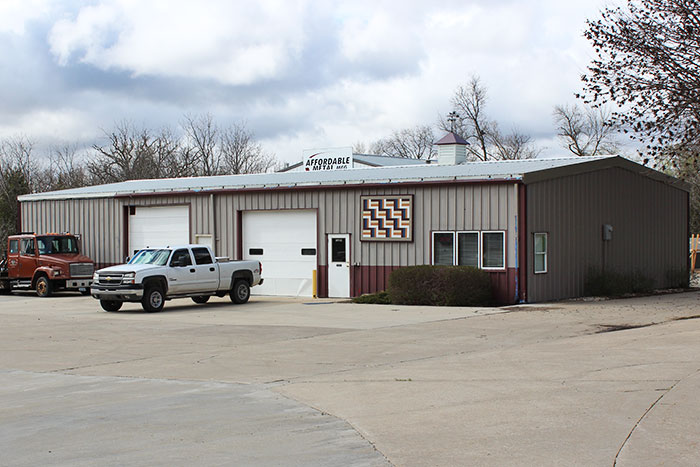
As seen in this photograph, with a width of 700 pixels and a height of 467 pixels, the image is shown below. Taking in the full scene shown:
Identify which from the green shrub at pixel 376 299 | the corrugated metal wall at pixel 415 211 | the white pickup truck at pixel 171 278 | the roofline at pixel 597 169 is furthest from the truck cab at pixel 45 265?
the roofline at pixel 597 169

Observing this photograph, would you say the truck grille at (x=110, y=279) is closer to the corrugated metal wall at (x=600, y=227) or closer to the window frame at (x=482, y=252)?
the window frame at (x=482, y=252)

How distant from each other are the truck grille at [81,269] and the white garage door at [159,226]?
8.41ft

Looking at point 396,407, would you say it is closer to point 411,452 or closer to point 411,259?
point 411,452

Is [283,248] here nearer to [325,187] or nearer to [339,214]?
[339,214]

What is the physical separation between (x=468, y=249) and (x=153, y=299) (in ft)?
30.9

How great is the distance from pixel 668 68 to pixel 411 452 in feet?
62.0

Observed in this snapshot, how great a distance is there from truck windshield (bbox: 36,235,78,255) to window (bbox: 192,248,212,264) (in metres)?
9.42

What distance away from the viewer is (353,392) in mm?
10703

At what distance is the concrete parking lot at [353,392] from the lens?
7.68 m

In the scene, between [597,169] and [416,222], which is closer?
[416,222]

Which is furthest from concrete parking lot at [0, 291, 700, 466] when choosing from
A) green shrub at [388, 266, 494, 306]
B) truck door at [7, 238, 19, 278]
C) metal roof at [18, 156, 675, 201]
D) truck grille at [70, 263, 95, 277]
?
truck door at [7, 238, 19, 278]

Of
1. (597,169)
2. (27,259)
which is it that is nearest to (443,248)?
(597,169)

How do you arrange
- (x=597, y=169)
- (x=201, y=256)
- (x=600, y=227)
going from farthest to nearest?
1. (x=600, y=227)
2. (x=597, y=169)
3. (x=201, y=256)

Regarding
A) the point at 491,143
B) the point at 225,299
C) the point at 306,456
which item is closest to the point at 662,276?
the point at 225,299
